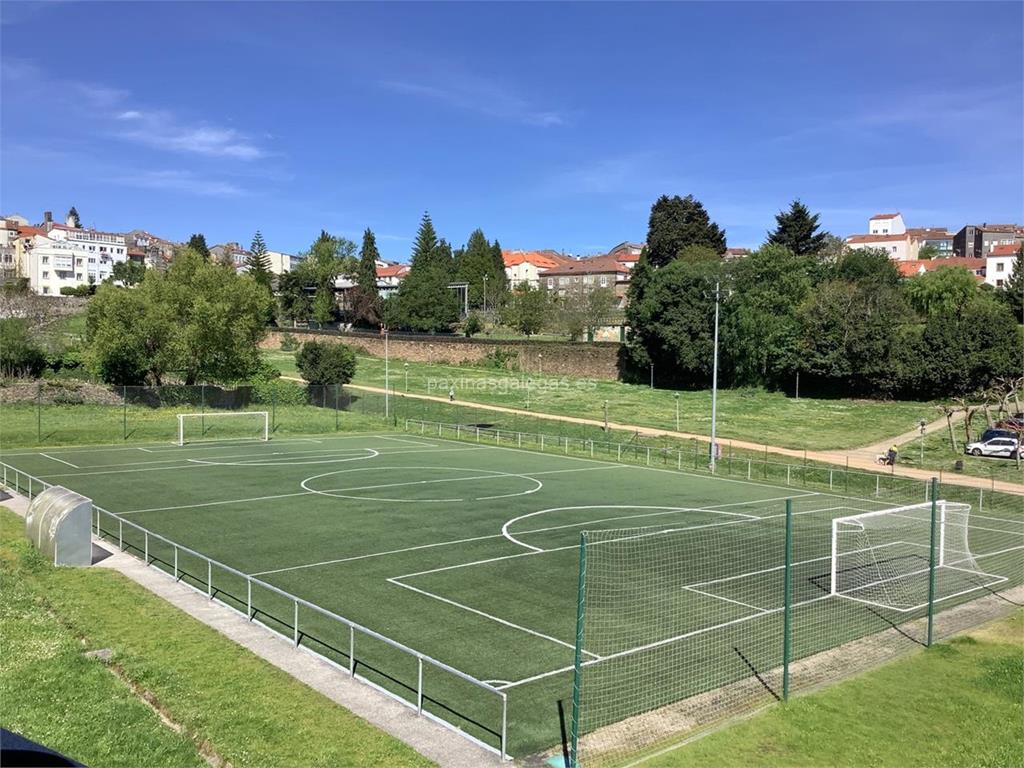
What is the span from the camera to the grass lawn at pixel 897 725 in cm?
962

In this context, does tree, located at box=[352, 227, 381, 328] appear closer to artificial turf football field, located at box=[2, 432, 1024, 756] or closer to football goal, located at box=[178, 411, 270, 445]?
football goal, located at box=[178, 411, 270, 445]

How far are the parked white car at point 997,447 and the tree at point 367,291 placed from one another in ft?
279

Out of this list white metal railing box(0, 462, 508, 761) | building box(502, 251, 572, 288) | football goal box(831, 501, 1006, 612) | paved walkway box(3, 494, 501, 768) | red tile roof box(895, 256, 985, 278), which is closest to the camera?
paved walkway box(3, 494, 501, 768)

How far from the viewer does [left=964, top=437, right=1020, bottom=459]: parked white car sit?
43.7 metres

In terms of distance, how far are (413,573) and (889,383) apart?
187ft

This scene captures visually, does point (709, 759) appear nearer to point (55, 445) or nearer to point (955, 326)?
point (55, 445)

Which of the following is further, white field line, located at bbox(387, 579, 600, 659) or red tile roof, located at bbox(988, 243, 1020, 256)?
red tile roof, located at bbox(988, 243, 1020, 256)

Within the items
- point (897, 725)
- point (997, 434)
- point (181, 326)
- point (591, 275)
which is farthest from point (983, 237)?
point (897, 725)

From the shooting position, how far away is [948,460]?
4366cm

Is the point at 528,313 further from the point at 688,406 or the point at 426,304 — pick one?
the point at 688,406

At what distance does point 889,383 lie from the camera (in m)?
65.1

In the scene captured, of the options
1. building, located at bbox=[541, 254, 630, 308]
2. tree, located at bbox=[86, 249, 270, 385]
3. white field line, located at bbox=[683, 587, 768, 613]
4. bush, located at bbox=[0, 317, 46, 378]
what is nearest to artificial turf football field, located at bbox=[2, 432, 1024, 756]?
white field line, located at bbox=[683, 587, 768, 613]

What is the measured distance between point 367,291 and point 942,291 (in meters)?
74.2

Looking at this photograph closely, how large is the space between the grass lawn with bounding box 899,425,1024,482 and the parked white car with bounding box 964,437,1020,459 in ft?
2.53
